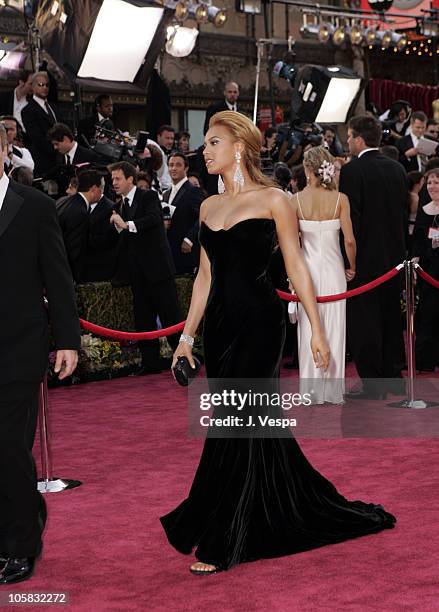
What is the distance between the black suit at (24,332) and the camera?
3.70 m

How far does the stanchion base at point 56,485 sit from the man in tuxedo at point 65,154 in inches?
209

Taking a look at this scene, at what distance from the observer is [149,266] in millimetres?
9188

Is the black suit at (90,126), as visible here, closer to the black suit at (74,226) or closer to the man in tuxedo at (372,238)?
the black suit at (74,226)

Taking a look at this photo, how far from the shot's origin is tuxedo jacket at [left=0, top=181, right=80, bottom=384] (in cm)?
370

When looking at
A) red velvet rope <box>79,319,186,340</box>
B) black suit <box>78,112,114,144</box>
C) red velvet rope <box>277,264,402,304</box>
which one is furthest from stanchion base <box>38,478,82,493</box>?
black suit <box>78,112,114,144</box>

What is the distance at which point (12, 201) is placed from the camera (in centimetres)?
372

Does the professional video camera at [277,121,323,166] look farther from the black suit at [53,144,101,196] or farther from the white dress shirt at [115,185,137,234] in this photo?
the white dress shirt at [115,185,137,234]

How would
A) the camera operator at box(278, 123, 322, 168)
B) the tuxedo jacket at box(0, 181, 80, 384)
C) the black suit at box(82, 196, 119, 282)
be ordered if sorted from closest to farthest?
the tuxedo jacket at box(0, 181, 80, 384), the black suit at box(82, 196, 119, 282), the camera operator at box(278, 123, 322, 168)

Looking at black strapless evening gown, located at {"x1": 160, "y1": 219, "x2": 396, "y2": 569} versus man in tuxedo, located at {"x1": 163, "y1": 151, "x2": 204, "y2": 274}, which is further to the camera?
man in tuxedo, located at {"x1": 163, "y1": 151, "x2": 204, "y2": 274}

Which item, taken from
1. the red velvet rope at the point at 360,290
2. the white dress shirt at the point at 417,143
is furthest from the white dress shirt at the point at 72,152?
the white dress shirt at the point at 417,143

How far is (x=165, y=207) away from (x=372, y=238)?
125 inches

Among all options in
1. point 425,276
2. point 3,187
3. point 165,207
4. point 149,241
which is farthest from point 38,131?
point 3,187

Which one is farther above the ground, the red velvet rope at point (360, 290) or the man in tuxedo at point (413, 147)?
the man in tuxedo at point (413, 147)

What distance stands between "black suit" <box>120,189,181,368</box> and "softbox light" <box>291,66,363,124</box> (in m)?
6.16
